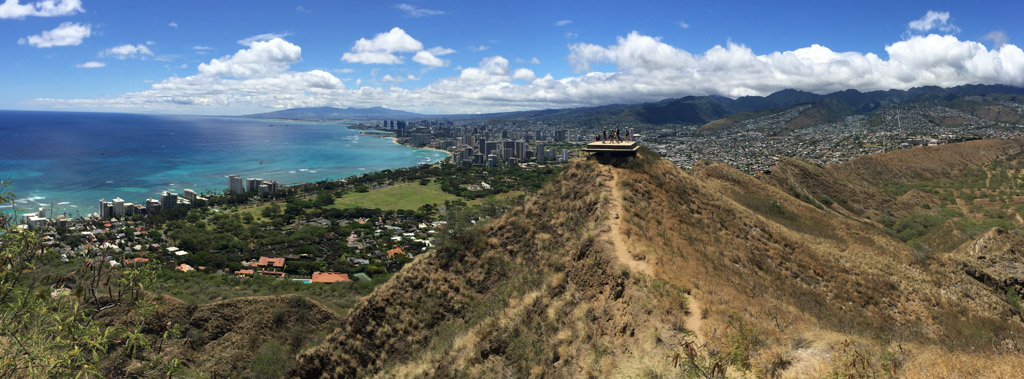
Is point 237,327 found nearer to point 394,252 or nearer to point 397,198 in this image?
point 394,252

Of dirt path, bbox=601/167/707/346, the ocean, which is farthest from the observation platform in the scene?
the ocean

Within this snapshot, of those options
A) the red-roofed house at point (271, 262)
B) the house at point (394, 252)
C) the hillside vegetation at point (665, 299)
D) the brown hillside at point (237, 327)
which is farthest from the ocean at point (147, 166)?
the hillside vegetation at point (665, 299)

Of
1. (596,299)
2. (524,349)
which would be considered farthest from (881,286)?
(524,349)

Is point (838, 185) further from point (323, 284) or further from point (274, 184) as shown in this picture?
point (274, 184)

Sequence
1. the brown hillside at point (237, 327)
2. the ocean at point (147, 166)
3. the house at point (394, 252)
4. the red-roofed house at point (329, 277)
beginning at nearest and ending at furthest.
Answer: the brown hillside at point (237, 327)
the red-roofed house at point (329, 277)
the house at point (394, 252)
the ocean at point (147, 166)

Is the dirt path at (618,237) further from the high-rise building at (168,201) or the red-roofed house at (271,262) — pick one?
the high-rise building at (168,201)

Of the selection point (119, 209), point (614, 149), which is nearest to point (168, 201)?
point (119, 209)

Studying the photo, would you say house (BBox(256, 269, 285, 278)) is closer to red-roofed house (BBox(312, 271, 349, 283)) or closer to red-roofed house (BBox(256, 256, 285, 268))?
red-roofed house (BBox(256, 256, 285, 268))
